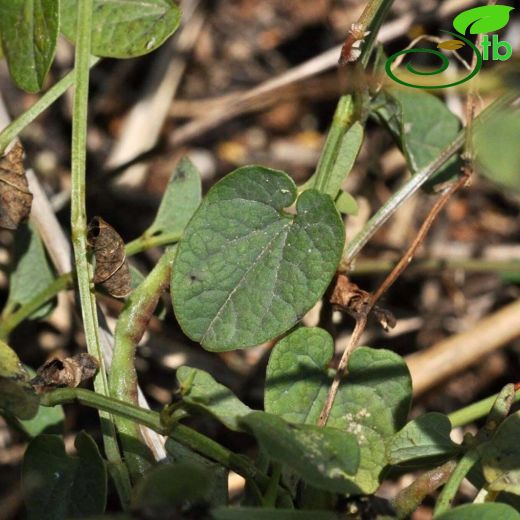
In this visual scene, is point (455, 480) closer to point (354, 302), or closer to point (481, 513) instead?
point (481, 513)

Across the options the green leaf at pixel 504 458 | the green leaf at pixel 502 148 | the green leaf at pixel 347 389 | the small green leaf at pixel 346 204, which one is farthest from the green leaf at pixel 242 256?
the green leaf at pixel 502 148

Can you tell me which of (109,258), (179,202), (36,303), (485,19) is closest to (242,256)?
(109,258)

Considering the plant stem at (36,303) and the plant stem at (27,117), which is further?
the plant stem at (36,303)

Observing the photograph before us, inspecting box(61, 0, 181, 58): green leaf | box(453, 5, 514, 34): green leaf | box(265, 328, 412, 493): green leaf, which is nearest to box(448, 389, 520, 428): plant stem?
box(265, 328, 412, 493): green leaf

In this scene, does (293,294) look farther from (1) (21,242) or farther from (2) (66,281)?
(1) (21,242)

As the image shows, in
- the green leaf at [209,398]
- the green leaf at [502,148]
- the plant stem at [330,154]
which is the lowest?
the green leaf at [209,398]

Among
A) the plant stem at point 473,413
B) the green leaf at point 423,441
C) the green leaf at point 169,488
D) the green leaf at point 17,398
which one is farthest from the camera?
the plant stem at point 473,413

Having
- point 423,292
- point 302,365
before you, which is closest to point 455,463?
point 302,365

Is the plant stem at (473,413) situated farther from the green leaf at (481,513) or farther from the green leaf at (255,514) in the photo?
the green leaf at (255,514)

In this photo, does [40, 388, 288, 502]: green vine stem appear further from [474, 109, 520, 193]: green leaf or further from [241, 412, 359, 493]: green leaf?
[474, 109, 520, 193]: green leaf
